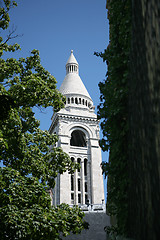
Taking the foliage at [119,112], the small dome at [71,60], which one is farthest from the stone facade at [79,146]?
the foliage at [119,112]

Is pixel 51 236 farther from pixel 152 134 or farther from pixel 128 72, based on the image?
pixel 152 134

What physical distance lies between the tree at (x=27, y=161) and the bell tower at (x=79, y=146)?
161ft

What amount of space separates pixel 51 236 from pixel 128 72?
6795 mm

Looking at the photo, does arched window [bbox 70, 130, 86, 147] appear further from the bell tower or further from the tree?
the tree

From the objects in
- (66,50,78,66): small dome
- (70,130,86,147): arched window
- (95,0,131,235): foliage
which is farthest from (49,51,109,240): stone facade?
(95,0,131,235): foliage

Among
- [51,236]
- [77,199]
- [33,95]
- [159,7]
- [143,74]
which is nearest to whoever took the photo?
[159,7]

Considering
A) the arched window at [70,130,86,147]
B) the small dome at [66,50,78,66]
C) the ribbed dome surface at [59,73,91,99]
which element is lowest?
the arched window at [70,130,86,147]

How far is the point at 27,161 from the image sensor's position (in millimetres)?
11953

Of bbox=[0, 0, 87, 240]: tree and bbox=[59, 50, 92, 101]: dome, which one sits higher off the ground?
bbox=[59, 50, 92, 101]: dome

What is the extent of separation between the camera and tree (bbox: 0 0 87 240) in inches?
377

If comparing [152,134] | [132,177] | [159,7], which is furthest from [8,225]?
[159,7]

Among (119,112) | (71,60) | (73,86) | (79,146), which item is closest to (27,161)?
(119,112)

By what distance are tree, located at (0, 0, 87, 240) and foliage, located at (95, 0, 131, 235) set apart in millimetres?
3575

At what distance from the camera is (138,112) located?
4523mm
